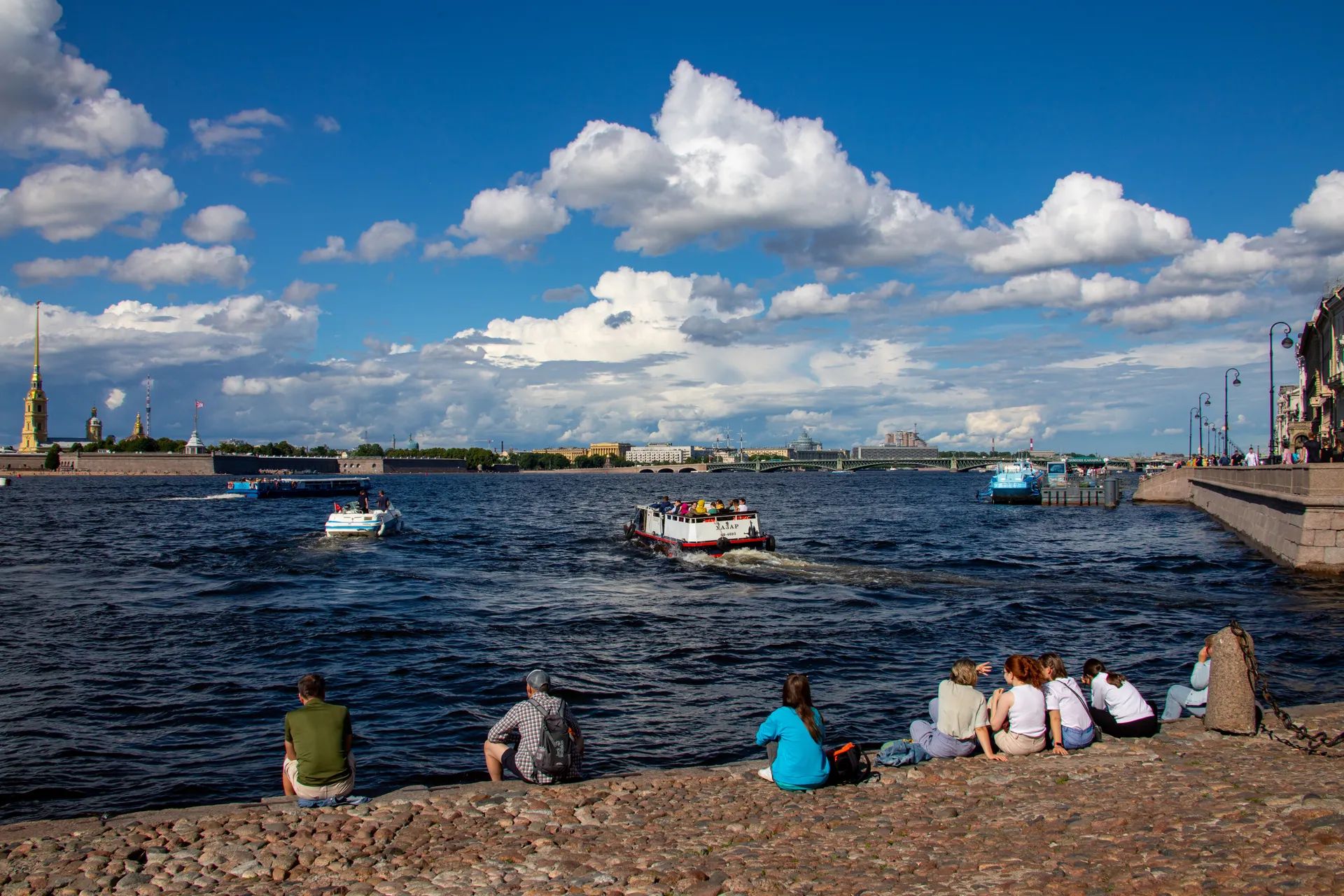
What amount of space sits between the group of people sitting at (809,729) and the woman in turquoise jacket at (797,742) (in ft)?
0.04

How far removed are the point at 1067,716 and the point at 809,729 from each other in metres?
3.58

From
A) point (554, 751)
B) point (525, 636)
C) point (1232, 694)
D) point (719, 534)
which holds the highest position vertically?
point (1232, 694)

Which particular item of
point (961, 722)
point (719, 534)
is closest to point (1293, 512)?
point (719, 534)

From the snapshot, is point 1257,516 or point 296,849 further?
point 1257,516

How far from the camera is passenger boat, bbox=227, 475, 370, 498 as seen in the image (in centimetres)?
12800

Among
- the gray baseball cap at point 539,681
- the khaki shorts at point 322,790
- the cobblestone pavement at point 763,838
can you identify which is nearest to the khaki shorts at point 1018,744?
the cobblestone pavement at point 763,838

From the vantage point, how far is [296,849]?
9.02 m

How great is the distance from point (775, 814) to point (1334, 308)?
84.0 m

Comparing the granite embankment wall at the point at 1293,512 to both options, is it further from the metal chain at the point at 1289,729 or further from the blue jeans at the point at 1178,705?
the metal chain at the point at 1289,729

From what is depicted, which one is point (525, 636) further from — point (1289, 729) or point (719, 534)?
point (719, 534)

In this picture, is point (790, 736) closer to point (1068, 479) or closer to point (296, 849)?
point (296, 849)

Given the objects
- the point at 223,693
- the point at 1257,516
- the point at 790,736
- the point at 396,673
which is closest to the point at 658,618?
the point at 396,673

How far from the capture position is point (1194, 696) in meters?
13.8

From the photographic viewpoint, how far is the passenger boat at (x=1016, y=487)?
95688mm
